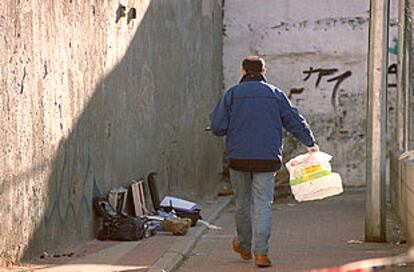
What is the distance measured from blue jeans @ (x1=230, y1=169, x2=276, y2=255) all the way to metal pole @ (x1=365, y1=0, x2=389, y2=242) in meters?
2.84

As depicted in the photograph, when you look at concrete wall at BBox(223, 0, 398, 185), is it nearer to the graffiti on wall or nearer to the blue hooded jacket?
the graffiti on wall

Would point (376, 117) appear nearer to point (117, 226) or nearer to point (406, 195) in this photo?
point (406, 195)

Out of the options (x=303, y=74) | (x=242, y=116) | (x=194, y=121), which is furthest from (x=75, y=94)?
(x=303, y=74)

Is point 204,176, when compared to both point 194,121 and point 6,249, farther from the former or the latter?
point 6,249

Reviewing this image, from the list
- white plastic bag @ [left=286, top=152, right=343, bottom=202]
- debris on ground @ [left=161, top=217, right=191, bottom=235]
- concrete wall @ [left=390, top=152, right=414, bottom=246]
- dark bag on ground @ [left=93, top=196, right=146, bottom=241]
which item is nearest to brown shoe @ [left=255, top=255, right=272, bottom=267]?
white plastic bag @ [left=286, top=152, right=343, bottom=202]

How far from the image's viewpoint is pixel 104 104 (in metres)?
12.2

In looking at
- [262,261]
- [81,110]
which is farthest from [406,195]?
[81,110]

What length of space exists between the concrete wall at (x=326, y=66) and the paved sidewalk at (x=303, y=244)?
4.62 m

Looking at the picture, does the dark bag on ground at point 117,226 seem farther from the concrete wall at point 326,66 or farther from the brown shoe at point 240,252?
the concrete wall at point 326,66

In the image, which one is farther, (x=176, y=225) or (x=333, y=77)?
(x=333, y=77)

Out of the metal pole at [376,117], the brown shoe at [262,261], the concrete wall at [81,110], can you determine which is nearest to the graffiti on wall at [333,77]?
the concrete wall at [81,110]

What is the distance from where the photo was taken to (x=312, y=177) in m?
9.63

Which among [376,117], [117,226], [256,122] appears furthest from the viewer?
[376,117]

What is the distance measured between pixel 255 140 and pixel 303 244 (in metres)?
2.90
